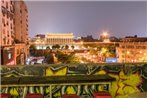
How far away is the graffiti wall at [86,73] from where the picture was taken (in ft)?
17.0

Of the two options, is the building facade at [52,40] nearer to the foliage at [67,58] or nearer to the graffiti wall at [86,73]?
the foliage at [67,58]

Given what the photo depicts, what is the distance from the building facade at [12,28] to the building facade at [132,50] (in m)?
1.99

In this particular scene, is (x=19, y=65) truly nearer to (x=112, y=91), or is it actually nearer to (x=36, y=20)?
(x=36, y=20)

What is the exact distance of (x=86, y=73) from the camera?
5289 mm

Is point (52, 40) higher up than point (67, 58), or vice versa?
point (52, 40)

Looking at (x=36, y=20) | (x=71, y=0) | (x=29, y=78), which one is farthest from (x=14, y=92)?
(x=71, y=0)

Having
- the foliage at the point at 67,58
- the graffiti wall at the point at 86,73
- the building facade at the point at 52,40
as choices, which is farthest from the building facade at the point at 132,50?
the building facade at the point at 52,40

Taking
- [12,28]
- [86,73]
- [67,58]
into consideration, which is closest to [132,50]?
[86,73]

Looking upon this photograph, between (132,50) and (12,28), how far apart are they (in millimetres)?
2536

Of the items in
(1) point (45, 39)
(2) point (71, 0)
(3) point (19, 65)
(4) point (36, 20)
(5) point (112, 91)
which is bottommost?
(5) point (112, 91)

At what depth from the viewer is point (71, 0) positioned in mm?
5977

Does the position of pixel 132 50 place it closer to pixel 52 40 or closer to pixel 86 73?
pixel 86 73

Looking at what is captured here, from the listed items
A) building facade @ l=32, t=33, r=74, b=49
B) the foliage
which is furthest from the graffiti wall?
building facade @ l=32, t=33, r=74, b=49

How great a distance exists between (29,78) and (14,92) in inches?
15.5
